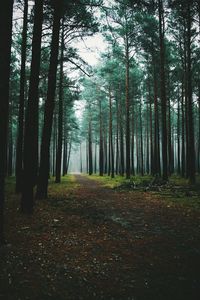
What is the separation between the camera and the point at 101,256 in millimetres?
5207

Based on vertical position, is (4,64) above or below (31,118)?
above

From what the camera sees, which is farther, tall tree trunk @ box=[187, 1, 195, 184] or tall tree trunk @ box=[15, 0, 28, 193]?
tall tree trunk @ box=[187, 1, 195, 184]

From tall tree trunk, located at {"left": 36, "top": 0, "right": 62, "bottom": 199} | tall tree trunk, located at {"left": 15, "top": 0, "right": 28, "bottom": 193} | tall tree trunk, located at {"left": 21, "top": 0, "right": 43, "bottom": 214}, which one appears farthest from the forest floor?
tall tree trunk, located at {"left": 15, "top": 0, "right": 28, "bottom": 193}

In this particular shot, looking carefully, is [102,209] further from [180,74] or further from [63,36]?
[180,74]

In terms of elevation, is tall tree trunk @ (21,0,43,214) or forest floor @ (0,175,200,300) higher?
tall tree trunk @ (21,0,43,214)

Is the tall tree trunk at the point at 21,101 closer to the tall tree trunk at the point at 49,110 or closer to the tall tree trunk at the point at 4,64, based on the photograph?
the tall tree trunk at the point at 49,110

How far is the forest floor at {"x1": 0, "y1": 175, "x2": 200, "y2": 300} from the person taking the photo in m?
3.89

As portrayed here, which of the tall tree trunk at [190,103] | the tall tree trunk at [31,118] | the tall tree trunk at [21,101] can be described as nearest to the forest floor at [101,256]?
the tall tree trunk at [31,118]

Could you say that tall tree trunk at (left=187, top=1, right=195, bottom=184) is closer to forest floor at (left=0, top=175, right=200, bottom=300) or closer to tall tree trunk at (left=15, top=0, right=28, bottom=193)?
forest floor at (left=0, top=175, right=200, bottom=300)

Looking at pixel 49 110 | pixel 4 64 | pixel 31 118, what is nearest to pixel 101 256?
pixel 4 64

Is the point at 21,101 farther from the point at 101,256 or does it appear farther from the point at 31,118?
the point at 101,256

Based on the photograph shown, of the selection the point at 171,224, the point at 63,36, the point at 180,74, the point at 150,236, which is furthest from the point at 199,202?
the point at 180,74

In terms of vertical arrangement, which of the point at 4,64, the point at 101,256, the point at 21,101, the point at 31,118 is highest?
the point at 21,101

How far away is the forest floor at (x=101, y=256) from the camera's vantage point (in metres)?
3.89
